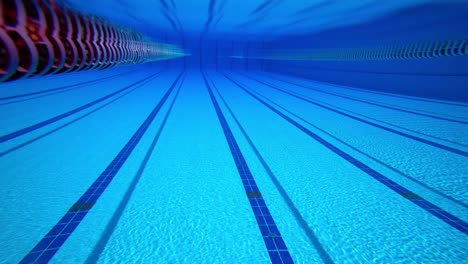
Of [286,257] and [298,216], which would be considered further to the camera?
[298,216]

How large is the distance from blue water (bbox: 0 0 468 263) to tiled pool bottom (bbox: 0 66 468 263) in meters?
0.01

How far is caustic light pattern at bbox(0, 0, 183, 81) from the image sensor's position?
1.31 metres

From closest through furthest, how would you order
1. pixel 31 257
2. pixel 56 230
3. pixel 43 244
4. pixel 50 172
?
pixel 31 257 → pixel 43 244 → pixel 56 230 → pixel 50 172

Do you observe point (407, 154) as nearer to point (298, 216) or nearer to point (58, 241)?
point (298, 216)

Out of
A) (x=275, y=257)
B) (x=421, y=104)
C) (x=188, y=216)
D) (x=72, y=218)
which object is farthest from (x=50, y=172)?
(x=421, y=104)

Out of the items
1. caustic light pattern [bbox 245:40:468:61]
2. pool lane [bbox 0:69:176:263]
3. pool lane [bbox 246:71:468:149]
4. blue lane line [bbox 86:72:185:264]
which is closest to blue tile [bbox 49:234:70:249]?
pool lane [bbox 0:69:176:263]

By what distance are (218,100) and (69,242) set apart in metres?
4.94

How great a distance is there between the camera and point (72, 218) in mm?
1742

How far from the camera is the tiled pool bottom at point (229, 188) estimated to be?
1538mm

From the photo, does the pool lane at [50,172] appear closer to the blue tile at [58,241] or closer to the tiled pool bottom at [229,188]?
the tiled pool bottom at [229,188]

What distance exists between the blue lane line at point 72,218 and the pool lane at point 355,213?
5.53 ft

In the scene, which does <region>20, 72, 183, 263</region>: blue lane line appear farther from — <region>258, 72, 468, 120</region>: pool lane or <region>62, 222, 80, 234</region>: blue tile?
<region>258, 72, 468, 120</region>: pool lane

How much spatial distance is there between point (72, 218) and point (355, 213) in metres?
2.18

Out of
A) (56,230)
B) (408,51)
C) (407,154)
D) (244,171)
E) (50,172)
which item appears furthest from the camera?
(408,51)
